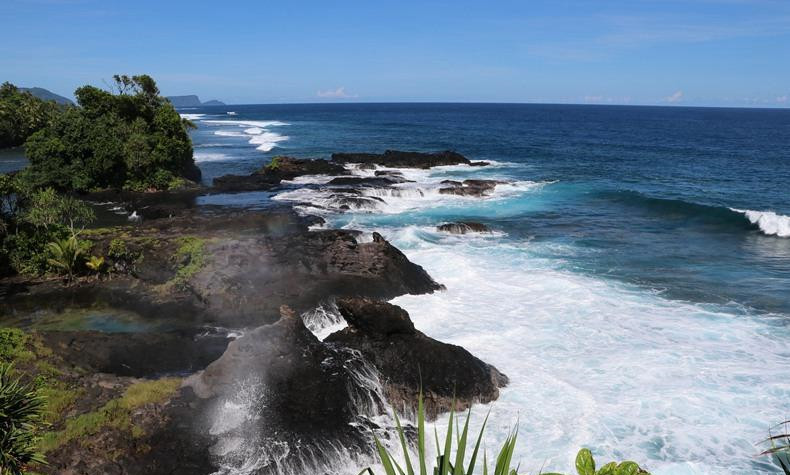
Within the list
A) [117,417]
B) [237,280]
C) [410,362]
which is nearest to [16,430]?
[117,417]

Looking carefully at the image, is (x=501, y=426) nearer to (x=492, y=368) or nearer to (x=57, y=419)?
(x=492, y=368)

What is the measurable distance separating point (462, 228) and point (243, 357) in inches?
786

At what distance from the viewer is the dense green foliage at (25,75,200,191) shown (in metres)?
40.8

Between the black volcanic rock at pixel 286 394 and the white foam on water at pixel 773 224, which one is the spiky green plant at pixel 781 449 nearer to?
the black volcanic rock at pixel 286 394

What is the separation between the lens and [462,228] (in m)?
32.4

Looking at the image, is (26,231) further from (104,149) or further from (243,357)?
(104,149)

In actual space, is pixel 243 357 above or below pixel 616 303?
above

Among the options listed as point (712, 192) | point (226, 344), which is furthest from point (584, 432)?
point (712, 192)

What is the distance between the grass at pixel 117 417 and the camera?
452 inches

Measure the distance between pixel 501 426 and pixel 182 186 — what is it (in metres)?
36.8

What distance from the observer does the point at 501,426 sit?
45.4 ft

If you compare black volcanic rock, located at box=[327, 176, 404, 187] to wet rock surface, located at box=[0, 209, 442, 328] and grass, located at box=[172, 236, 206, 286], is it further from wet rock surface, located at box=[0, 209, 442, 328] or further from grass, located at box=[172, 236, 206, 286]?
grass, located at box=[172, 236, 206, 286]

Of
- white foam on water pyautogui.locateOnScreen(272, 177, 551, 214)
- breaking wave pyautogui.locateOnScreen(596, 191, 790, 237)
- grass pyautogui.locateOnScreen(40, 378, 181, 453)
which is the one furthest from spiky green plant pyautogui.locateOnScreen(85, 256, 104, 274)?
breaking wave pyautogui.locateOnScreen(596, 191, 790, 237)

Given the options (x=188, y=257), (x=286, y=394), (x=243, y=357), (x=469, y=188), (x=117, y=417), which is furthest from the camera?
(x=469, y=188)
